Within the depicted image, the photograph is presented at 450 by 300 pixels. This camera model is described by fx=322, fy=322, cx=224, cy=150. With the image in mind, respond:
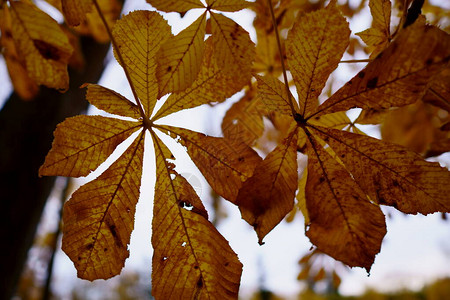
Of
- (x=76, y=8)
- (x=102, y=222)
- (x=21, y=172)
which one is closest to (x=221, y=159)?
(x=102, y=222)

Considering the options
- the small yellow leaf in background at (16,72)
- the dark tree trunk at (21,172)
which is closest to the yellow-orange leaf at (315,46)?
the small yellow leaf in background at (16,72)

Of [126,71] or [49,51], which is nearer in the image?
[49,51]

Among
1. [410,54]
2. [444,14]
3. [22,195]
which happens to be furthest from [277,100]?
[22,195]

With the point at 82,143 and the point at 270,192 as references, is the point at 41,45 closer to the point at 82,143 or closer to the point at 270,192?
the point at 82,143

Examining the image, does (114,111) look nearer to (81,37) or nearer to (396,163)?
(396,163)

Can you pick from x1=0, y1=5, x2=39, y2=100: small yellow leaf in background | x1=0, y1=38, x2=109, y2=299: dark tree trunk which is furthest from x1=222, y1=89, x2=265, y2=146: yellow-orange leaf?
x1=0, y1=38, x2=109, y2=299: dark tree trunk

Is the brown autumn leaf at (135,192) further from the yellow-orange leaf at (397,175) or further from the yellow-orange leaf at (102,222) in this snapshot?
the yellow-orange leaf at (397,175)
